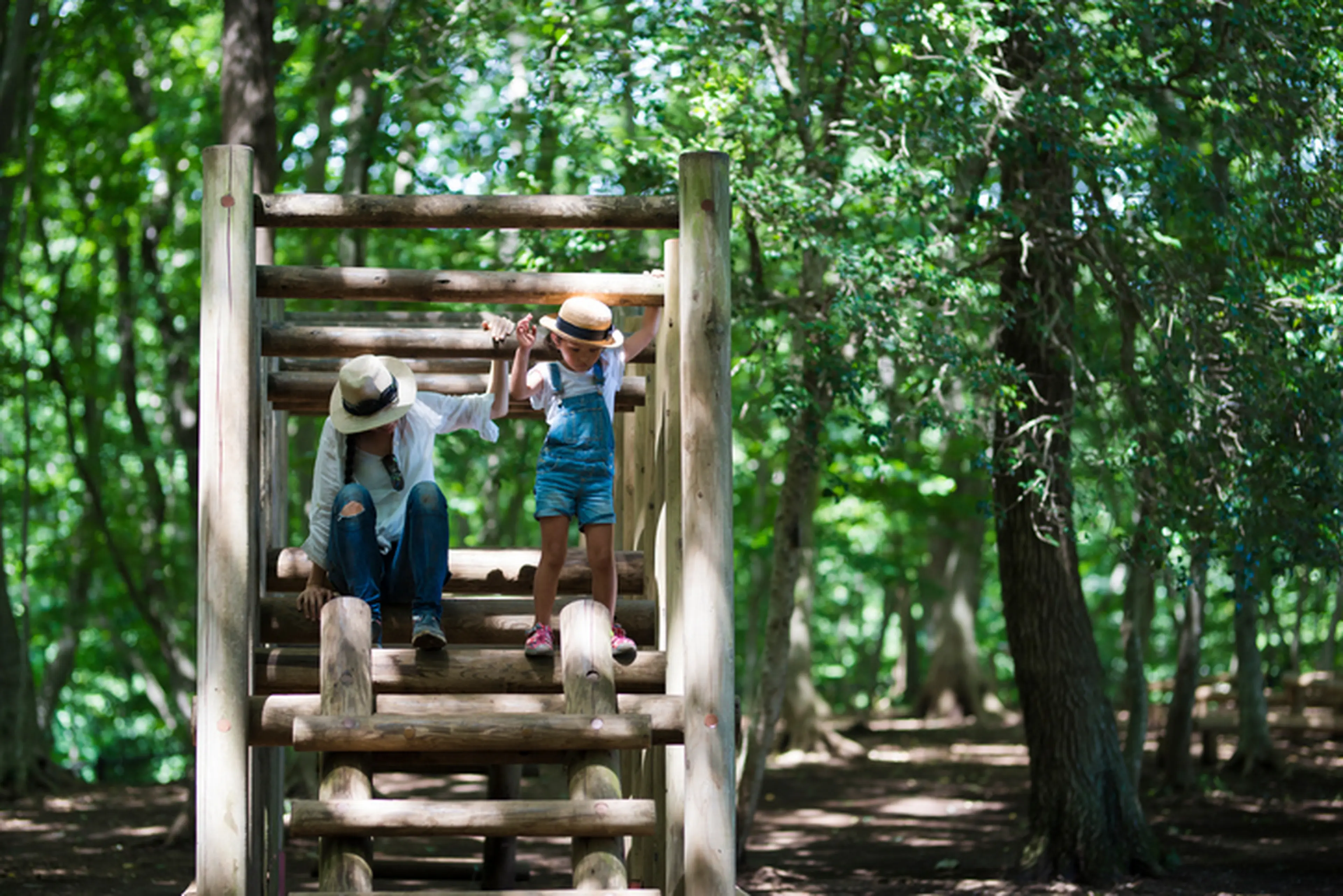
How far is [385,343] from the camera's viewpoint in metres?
4.88

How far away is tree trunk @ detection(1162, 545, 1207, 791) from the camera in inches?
472

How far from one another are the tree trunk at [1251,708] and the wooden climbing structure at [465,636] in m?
8.73

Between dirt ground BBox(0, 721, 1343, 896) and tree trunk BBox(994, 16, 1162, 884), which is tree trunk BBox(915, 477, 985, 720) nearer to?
dirt ground BBox(0, 721, 1343, 896)

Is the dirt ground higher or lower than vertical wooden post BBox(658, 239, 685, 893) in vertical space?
lower

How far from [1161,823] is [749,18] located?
7455 mm

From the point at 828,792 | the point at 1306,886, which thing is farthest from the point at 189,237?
the point at 1306,886

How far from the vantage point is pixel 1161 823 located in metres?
11.2

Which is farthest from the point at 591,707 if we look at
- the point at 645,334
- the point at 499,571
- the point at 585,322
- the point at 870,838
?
the point at 870,838

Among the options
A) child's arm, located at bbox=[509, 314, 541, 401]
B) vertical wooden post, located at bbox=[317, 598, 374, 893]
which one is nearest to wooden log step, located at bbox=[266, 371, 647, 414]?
child's arm, located at bbox=[509, 314, 541, 401]

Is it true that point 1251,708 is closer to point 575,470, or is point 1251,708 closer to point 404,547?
point 575,470

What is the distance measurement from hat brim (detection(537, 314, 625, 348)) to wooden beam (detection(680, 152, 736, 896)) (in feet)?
1.04

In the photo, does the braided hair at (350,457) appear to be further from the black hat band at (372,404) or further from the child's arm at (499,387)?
the child's arm at (499,387)

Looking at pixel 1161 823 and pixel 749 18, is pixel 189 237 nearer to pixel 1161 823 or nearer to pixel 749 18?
pixel 749 18

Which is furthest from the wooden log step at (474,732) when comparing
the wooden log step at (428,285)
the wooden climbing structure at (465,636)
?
the wooden log step at (428,285)
